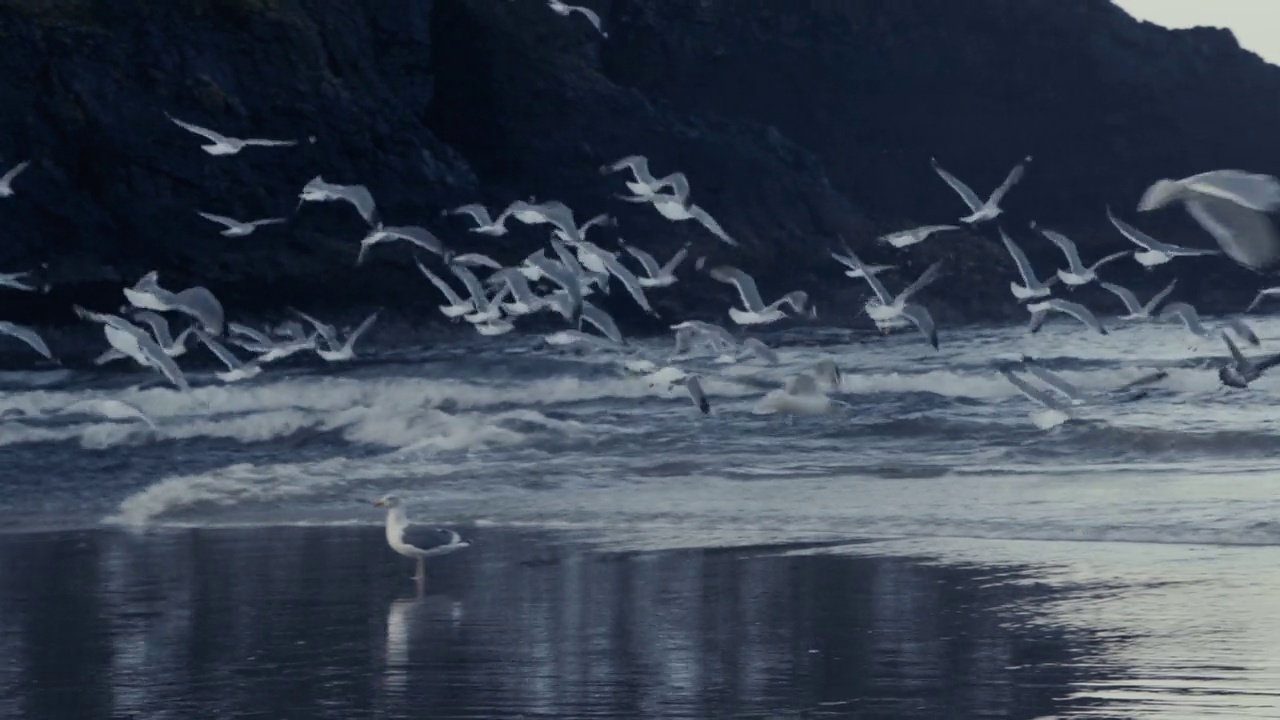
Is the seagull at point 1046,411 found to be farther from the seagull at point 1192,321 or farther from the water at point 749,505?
the seagull at point 1192,321

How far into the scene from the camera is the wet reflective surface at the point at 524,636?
7047 millimetres

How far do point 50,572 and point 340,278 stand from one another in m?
23.3

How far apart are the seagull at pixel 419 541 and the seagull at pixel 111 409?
559 cm

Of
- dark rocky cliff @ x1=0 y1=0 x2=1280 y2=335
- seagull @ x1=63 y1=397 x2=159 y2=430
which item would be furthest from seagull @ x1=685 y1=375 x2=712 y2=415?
dark rocky cliff @ x1=0 y1=0 x2=1280 y2=335

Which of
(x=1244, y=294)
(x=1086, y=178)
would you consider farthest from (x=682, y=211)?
(x=1086, y=178)

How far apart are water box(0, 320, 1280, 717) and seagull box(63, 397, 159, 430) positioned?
21 cm

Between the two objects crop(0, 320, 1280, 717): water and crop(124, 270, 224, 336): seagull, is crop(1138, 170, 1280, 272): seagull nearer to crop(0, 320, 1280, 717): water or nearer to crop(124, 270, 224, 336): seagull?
crop(0, 320, 1280, 717): water

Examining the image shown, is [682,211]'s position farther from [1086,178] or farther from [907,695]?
[1086,178]

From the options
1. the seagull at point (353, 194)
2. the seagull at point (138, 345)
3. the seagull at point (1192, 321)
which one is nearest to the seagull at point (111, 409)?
the seagull at point (138, 345)

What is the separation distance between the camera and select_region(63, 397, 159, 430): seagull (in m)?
15.8

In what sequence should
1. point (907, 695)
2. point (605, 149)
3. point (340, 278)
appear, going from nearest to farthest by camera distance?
point (907, 695), point (340, 278), point (605, 149)

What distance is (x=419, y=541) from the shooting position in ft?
33.4

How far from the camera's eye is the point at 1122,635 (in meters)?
7.78

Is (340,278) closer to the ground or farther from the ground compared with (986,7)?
closer to the ground
